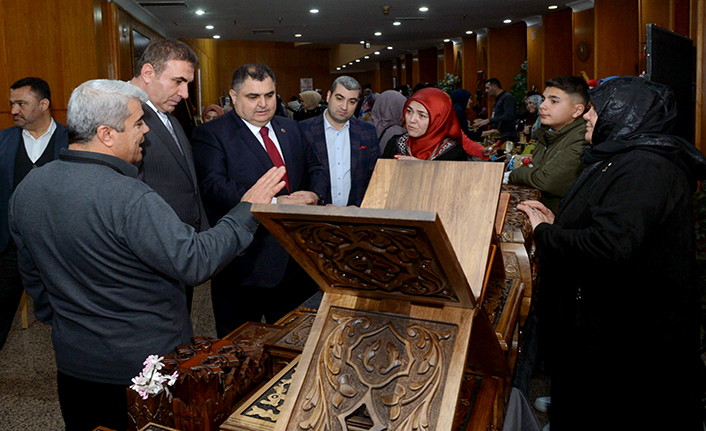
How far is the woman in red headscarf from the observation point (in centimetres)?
266

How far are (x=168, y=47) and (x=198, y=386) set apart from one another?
1.55 m

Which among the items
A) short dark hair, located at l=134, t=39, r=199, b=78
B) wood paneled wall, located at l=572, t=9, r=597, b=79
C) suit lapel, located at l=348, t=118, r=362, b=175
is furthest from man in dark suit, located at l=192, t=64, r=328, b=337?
wood paneled wall, located at l=572, t=9, r=597, b=79

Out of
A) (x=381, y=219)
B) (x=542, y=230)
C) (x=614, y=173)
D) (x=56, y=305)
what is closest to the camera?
(x=381, y=219)

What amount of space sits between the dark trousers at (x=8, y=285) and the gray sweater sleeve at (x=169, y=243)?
92.1 inches

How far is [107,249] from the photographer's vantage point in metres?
1.50

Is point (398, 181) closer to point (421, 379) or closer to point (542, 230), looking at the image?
point (421, 379)

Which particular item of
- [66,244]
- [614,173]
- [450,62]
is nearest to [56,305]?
[66,244]

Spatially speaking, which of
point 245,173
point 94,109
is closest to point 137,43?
point 245,173

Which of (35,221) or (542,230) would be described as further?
(542,230)

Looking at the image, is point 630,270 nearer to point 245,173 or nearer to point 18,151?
point 245,173

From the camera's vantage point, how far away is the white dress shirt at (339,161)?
3.40 meters

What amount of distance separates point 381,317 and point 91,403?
1.04 meters

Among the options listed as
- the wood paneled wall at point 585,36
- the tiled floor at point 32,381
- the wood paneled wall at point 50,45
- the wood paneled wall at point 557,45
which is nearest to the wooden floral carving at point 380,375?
the tiled floor at point 32,381

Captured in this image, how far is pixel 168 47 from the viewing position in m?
2.34
